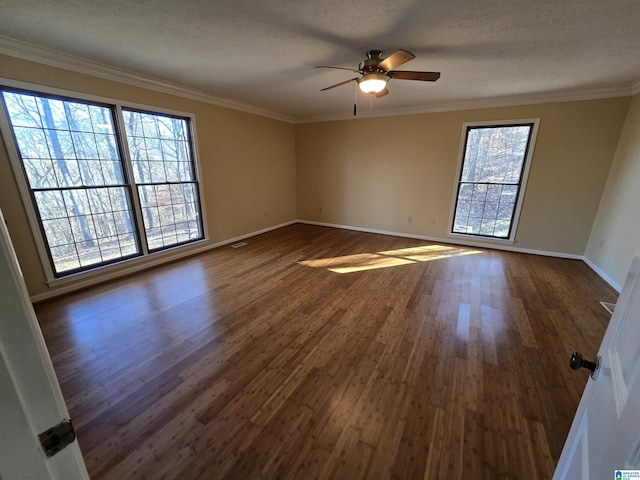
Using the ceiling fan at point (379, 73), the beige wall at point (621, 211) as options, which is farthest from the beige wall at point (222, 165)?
the beige wall at point (621, 211)

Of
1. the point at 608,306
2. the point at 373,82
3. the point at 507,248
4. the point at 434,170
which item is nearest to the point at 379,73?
the point at 373,82

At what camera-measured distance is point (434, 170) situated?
16.3ft

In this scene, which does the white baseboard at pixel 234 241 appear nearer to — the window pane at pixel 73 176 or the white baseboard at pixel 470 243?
the white baseboard at pixel 470 243

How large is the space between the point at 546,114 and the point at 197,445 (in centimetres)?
576

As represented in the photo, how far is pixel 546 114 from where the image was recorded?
4.01 meters

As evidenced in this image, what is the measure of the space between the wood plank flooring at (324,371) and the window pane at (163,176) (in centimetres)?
91

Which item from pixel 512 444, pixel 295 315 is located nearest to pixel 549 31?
pixel 512 444

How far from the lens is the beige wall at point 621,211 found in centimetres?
313

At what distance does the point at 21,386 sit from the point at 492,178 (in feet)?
18.4

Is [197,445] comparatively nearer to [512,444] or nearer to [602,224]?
[512,444]

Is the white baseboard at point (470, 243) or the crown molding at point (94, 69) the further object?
the white baseboard at point (470, 243)

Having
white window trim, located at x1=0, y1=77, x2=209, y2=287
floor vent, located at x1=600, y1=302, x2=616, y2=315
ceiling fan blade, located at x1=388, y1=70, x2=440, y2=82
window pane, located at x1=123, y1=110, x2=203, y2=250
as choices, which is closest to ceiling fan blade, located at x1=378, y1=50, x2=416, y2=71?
ceiling fan blade, located at x1=388, y1=70, x2=440, y2=82

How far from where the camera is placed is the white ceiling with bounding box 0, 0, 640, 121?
186 centimetres

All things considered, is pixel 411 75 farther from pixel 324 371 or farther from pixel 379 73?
Result: pixel 324 371
